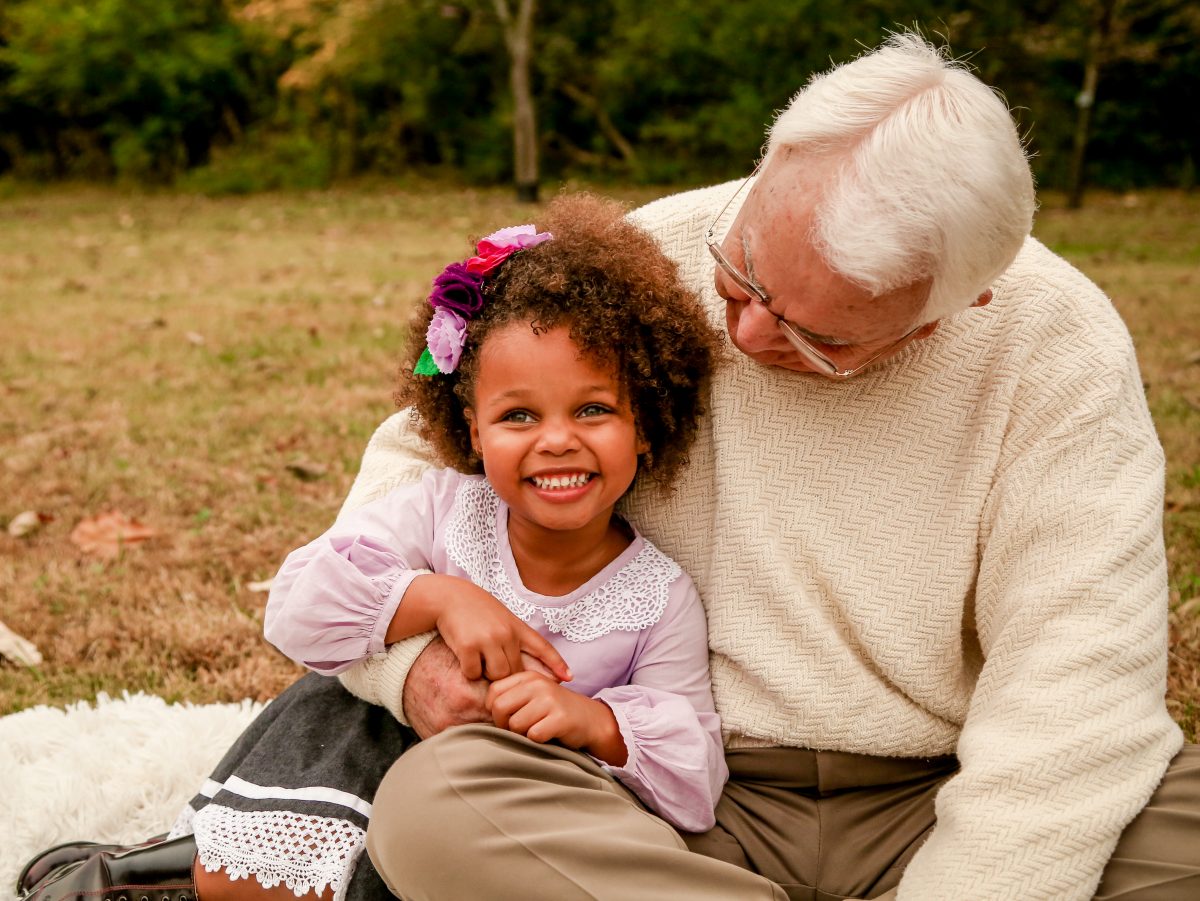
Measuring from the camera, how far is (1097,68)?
523 inches

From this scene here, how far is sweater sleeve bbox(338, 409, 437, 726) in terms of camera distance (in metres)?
2.04

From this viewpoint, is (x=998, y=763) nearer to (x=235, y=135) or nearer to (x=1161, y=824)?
(x=1161, y=824)

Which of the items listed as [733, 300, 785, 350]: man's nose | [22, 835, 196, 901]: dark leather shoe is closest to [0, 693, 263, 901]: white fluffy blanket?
[22, 835, 196, 901]: dark leather shoe

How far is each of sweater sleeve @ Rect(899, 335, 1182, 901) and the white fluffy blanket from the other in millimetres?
1579

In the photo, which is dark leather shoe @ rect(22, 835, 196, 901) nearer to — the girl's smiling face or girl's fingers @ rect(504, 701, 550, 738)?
girl's fingers @ rect(504, 701, 550, 738)

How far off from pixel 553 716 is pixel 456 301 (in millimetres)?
777

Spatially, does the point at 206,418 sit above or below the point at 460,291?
below

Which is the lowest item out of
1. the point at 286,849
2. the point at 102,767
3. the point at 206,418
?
the point at 206,418

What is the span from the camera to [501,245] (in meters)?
2.26

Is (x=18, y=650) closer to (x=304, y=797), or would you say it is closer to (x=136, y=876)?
(x=136, y=876)

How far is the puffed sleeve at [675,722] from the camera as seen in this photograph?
195 centimetres

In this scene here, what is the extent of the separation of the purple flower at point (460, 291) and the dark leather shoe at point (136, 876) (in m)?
1.05

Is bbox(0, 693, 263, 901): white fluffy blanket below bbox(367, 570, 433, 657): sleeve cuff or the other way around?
below

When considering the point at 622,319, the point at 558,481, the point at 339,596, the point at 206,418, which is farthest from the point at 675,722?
the point at 206,418
